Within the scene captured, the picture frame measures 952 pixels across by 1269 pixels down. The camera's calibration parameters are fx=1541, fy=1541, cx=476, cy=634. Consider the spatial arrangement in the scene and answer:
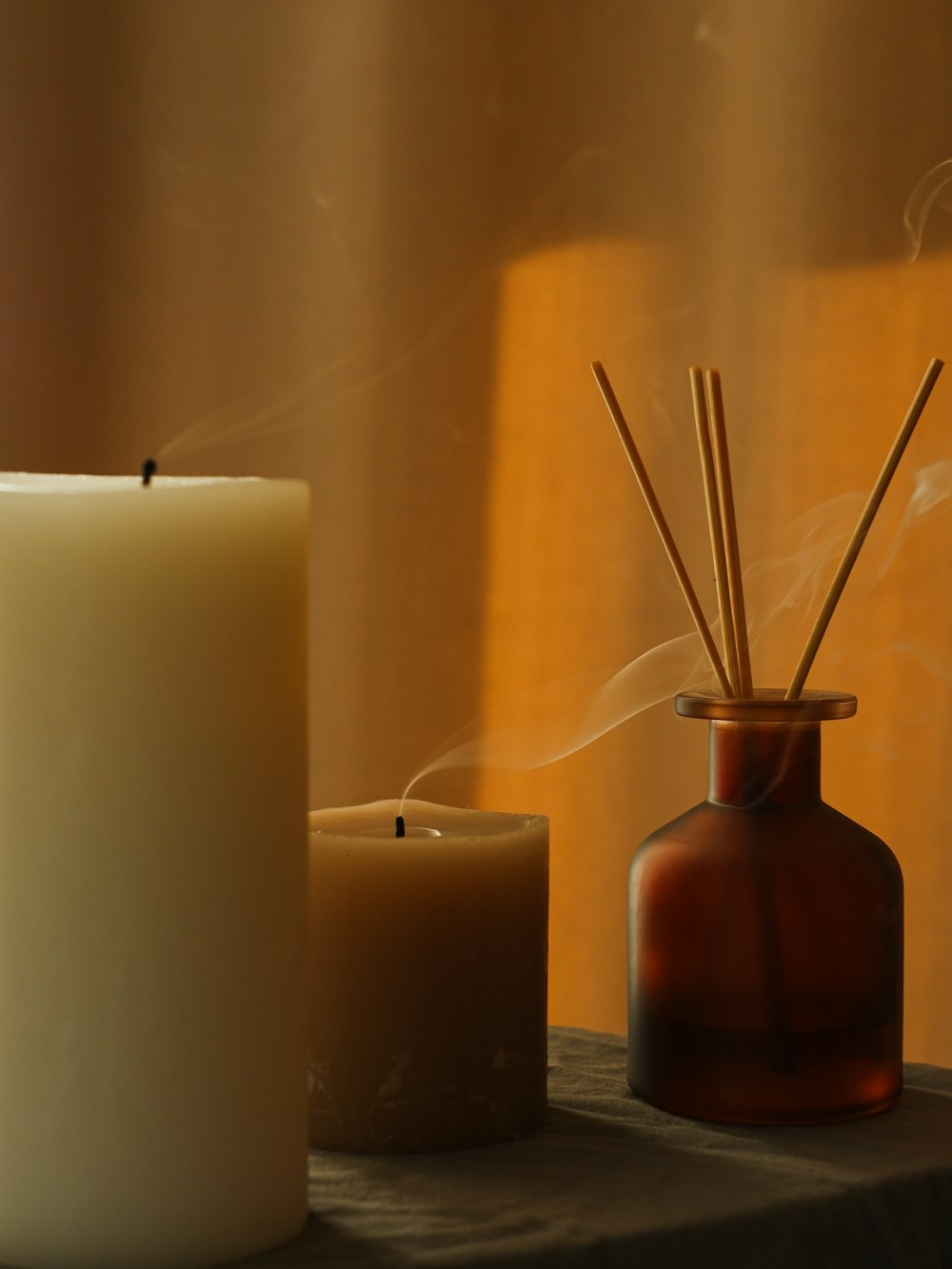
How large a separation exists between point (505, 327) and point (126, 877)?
0.87 metres

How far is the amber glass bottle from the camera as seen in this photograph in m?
0.57

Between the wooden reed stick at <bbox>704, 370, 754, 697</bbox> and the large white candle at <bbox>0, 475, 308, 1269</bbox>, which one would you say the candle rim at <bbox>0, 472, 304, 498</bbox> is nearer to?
the large white candle at <bbox>0, 475, 308, 1269</bbox>

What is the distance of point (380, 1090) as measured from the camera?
0.55 m

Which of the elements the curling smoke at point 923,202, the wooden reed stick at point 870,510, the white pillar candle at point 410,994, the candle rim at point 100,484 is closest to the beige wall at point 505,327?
the curling smoke at point 923,202

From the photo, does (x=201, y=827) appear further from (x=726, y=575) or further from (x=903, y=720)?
(x=903, y=720)

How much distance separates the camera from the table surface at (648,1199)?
450 mm

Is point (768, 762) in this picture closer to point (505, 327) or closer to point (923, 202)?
point (923, 202)

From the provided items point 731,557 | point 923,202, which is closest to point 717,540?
point 731,557

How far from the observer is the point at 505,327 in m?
1.25

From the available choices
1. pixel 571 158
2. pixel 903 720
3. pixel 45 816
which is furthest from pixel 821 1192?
pixel 571 158

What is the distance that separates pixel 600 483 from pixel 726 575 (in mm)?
605

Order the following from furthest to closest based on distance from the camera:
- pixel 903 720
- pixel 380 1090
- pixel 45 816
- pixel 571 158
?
pixel 571 158, pixel 903 720, pixel 380 1090, pixel 45 816

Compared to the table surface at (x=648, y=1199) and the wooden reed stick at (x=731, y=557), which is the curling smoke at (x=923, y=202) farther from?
the table surface at (x=648, y=1199)

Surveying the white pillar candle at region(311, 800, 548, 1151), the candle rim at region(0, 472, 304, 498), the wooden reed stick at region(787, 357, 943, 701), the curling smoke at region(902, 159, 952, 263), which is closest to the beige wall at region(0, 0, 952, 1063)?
the curling smoke at region(902, 159, 952, 263)
